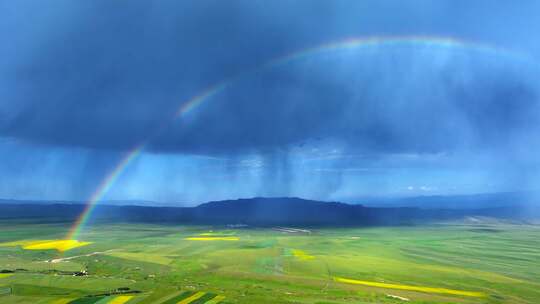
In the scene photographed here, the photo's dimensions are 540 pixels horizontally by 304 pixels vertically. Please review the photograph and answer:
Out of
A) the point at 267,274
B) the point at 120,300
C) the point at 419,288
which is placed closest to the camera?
the point at 120,300

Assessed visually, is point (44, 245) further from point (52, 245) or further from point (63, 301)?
point (63, 301)

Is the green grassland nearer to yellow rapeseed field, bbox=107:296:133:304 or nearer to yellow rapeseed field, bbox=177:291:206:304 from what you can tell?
yellow rapeseed field, bbox=177:291:206:304

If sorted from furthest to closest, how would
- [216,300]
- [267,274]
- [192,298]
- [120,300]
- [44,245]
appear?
[44,245] → [267,274] → [192,298] → [216,300] → [120,300]

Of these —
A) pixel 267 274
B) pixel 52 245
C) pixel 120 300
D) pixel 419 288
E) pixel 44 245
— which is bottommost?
pixel 120 300

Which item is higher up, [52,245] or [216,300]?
[52,245]

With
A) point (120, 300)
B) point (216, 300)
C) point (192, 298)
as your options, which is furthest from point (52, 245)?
point (216, 300)

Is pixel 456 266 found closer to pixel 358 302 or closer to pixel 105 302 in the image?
pixel 358 302

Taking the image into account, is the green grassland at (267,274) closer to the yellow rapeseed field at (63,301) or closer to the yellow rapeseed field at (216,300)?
the yellow rapeseed field at (63,301)

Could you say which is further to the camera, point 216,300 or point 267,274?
point 267,274
